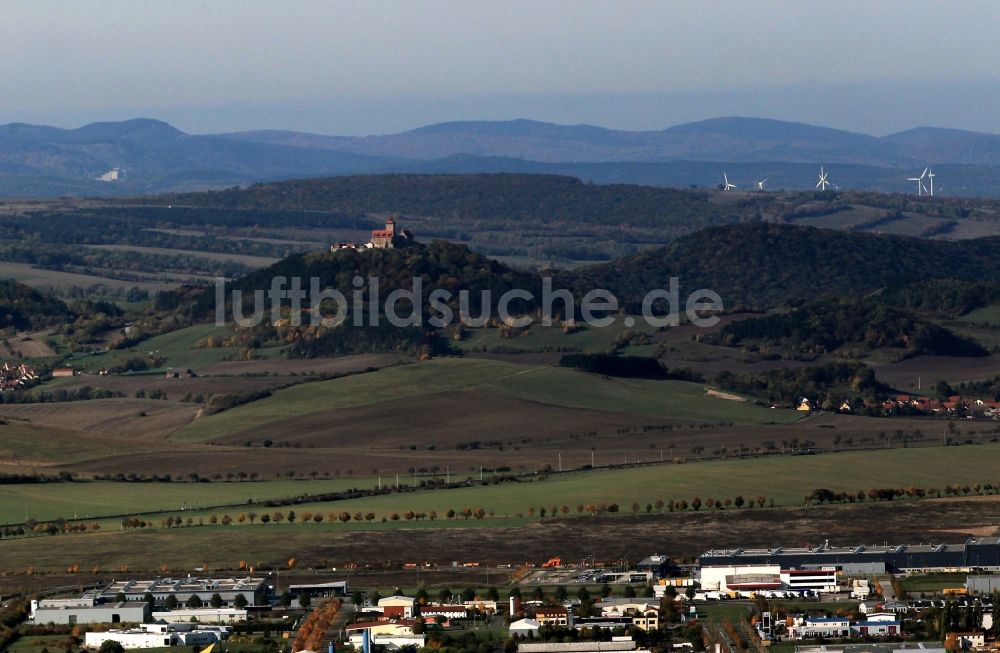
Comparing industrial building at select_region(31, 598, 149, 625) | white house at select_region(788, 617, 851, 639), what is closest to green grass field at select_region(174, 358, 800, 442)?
industrial building at select_region(31, 598, 149, 625)

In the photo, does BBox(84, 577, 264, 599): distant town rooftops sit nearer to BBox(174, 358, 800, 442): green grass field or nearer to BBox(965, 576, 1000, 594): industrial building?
BBox(965, 576, 1000, 594): industrial building

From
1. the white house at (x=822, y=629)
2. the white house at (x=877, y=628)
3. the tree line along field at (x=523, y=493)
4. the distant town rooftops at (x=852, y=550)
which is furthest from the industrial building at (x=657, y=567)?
the tree line along field at (x=523, y=493)

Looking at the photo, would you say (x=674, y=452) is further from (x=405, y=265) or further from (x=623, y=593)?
(x=405, y=265)

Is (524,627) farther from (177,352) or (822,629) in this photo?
(177,352)

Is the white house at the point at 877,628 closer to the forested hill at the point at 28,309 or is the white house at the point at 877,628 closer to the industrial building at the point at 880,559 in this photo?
the industrial building at the point at 880,559

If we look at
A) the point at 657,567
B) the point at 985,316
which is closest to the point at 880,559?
the point at 657,567

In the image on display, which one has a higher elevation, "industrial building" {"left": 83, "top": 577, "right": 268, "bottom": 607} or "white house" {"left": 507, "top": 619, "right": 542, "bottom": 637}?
"white house" {"left": 507, "top": 619, "right": 542, "bottom": 637}
